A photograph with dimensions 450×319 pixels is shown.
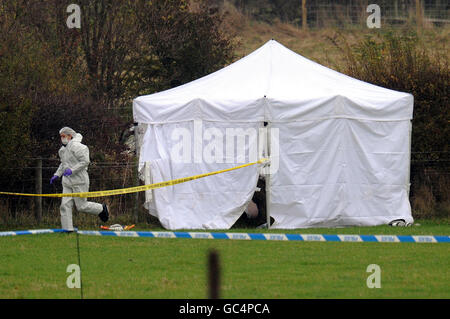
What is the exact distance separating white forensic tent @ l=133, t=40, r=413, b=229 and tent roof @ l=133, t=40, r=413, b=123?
0.02 m

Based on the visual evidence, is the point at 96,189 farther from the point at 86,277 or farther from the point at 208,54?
the point at 208,54

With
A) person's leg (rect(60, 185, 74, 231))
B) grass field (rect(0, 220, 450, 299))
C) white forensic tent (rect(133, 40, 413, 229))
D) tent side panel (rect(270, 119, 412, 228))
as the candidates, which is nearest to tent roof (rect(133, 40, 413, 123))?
white forensic tent (rect(133, 40, 413, 229))

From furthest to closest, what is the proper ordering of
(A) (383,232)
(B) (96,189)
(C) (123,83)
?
1. (C) (123,83)
2. (B) (96,189)
3. (A) (383,232)

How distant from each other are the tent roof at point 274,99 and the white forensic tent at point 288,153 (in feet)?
0.06

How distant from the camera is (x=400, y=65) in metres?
20.3

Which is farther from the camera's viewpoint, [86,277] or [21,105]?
[21,105]

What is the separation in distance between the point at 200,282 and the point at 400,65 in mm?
11933

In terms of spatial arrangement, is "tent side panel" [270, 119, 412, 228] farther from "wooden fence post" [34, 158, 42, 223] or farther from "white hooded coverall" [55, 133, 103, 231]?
"wooden fence post" [34, 158, 42, 223]

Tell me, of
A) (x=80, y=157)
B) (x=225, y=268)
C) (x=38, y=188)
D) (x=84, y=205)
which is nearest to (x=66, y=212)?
(x=84, y=205)

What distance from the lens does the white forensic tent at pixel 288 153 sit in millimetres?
15766

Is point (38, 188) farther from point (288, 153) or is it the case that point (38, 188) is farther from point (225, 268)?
point (225, 268)

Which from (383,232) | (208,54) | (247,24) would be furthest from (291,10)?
(383,232)

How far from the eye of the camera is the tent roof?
620 inches

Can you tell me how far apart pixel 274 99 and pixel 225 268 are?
5468 millimetres
